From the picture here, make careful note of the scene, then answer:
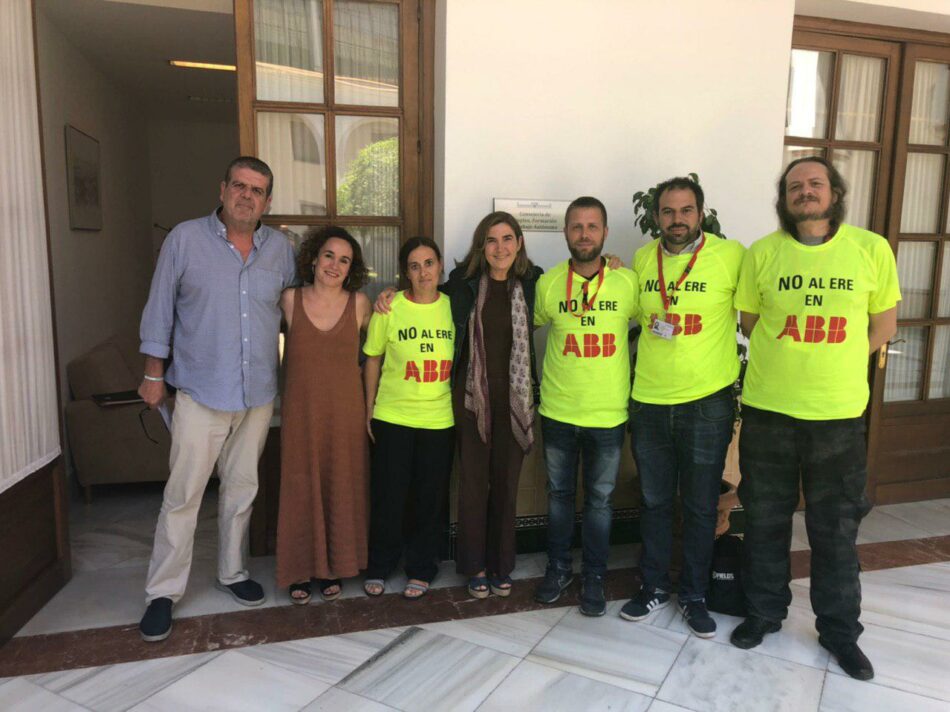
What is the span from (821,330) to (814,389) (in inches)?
7.8

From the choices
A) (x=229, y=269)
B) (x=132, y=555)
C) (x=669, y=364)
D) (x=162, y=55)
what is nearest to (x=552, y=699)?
(x=669, y=364)

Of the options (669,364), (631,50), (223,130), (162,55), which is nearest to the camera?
(669,364)

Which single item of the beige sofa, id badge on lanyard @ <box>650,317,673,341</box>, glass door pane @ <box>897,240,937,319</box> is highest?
glass door pane @ <box>897,240,937,319</box>

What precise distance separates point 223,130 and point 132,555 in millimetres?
5466

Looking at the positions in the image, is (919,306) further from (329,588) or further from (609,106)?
(329,588)

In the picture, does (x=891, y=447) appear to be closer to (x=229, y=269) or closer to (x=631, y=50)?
(x=631, y=50)

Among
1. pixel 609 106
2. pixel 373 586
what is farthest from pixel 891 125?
pixel 373 586

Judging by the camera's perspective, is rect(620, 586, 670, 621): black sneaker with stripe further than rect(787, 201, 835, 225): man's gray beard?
Yes

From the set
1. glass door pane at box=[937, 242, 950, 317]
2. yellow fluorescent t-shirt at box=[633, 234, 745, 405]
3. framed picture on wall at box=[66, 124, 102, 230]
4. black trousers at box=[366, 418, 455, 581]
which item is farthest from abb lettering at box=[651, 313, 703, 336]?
framed picture on wall at box=[66, 124, 102, 230]

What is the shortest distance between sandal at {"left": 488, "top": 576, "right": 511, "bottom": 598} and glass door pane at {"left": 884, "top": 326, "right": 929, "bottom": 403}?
269cm

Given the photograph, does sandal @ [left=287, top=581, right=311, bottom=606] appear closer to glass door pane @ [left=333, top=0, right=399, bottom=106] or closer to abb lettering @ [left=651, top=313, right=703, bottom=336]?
abb lettering @ [left=651, top=313, right=703, bottom=336]

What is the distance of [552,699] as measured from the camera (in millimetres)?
2184

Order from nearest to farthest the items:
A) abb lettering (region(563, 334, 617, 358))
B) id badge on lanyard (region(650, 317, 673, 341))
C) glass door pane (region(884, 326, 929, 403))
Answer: id badge on lanyard (region(650, 317, 673, 341)) < abb lettering (region(563, 334, 617, 358)) < glass door pane (region(884, 326, 929, 403))

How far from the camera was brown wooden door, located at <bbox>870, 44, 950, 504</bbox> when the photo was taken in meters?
3.89
